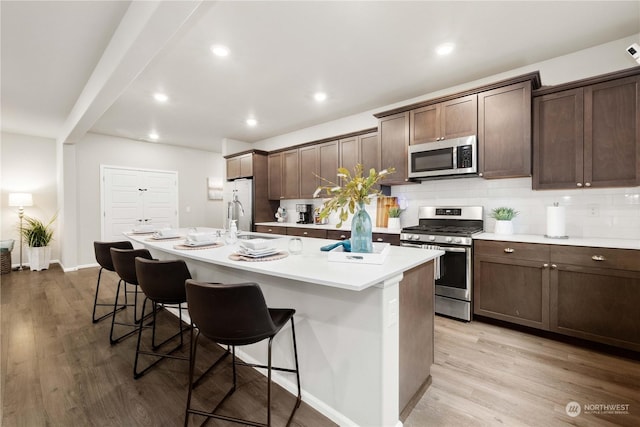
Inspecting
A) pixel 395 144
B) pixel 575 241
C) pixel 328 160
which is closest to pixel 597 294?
pixel 575 241

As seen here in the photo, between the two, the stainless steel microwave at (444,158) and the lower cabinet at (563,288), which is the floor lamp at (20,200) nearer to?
the stainless steel microwave at (444,158)

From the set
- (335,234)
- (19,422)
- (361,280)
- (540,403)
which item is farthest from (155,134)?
(540,403)

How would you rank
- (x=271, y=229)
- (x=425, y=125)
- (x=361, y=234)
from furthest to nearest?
1. (x=271, y=229)
2. (x=425, y=125)
3. (x=361, y=234)

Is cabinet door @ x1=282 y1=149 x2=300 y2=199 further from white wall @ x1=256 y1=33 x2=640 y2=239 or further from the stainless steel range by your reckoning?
the stainless steel range

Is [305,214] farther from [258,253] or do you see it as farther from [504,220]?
[258,253]

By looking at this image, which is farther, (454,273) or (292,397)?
(454,273)

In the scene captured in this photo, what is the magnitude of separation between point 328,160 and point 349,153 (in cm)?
41

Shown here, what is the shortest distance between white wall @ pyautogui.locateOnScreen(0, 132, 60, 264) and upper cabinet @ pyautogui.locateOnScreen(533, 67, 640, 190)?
8021 mm

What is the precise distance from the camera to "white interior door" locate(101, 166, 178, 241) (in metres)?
5.68

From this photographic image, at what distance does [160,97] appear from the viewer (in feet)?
12.0

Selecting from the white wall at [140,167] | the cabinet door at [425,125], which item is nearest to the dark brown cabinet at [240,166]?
the white wall at [140,167]

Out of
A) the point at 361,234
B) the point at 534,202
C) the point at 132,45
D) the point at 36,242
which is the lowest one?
the point at 36,242

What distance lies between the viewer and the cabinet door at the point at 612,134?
2.27 meters

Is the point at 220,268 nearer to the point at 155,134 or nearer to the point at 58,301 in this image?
the point at 58,301
